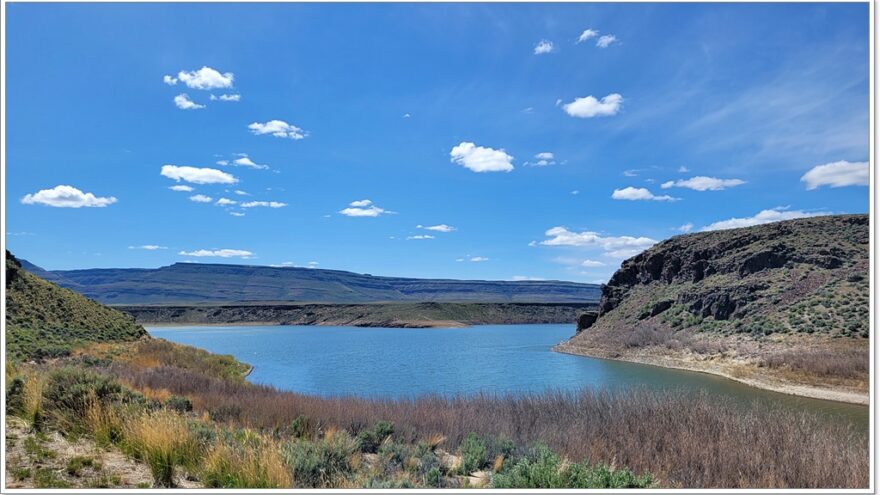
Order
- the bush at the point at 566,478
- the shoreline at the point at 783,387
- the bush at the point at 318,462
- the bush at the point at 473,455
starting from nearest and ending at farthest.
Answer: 1. the bush at the point at 566,478
2. the bush at the point at 318,462
3. the bush at the point at 473,455
4. the shoreline at the point at 783,387

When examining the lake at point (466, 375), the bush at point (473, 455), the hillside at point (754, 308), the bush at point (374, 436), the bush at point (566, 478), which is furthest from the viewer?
the hillside at point (754, 308)

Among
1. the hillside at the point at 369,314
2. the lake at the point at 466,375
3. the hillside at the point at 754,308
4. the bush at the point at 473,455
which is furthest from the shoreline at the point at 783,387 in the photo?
the hillside at the point at 369,314

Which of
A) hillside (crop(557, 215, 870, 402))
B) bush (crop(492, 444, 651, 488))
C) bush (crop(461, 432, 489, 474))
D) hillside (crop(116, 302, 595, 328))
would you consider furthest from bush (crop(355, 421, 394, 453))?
hillside (crop(116, 302, 595, 328))

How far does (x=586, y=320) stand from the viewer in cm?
7119

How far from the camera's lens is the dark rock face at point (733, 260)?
49.0 m

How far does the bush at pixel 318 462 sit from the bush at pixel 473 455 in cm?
188

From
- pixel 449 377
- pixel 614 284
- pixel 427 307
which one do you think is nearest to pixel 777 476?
pixel 449 377

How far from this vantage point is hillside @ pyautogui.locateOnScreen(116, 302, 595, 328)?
430 ft

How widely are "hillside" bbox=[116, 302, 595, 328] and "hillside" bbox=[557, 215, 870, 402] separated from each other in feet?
209

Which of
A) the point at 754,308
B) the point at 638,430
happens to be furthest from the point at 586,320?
the point at 638,430

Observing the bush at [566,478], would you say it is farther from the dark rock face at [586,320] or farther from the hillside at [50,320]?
the dark rock face at [586,320]

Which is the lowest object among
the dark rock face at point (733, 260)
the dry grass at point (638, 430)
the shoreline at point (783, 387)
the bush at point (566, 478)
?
the shoreline at point (783, 387)

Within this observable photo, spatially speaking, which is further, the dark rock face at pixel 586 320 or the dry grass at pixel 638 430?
the dark rock face at pixel 586 320

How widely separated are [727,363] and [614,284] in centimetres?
3673
